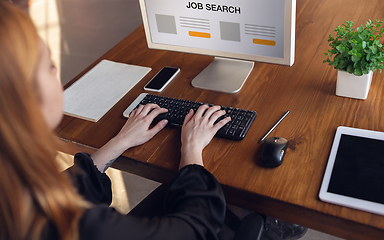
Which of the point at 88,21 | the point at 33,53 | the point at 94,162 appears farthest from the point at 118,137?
the point at 88,21

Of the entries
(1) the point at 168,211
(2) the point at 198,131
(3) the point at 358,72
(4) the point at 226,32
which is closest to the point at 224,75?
(4) the point at 226,32

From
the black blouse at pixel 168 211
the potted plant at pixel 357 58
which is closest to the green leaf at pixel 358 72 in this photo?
the potted plant at pixel 357 58

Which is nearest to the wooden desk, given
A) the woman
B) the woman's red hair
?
the woman

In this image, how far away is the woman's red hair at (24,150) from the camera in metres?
0.53

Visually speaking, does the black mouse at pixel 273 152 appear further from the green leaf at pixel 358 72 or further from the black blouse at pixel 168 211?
the green leaf at pixel 358 72

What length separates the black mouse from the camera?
827 millimetres

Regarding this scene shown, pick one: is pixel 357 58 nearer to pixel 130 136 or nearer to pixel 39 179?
pixel 130 136

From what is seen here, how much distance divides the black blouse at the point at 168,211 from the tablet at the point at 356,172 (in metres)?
0.26

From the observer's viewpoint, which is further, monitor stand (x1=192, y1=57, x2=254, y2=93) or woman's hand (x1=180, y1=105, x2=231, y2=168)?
monitor stand (x1=192, y1=57, x2=254, y2=93)

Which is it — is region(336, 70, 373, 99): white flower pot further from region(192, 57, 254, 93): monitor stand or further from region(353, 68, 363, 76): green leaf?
region(192, 57, 254, 93): monitor stand

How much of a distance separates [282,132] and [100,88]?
708mm

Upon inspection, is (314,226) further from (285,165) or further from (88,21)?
(88,21)

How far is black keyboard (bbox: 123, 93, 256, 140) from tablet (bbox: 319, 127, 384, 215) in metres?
0.25

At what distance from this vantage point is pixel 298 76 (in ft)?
3.76
